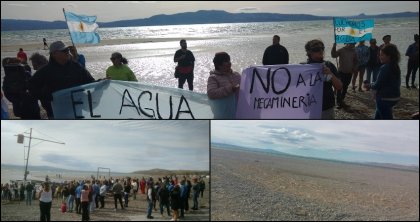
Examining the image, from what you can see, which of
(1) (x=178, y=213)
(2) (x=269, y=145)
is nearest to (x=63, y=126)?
(1) (x=178, y=213)

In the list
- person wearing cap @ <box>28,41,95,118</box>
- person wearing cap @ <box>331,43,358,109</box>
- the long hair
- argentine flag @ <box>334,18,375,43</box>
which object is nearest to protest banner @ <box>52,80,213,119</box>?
person wearing cap @ <box>28,41,95,118</box>

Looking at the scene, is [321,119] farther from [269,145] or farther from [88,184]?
[88,184]

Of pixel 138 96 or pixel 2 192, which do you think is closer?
pixel 2 192

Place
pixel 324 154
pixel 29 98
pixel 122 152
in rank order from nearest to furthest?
1. pixel 324 154
2. pixel 122 152
3. pixel 29 98

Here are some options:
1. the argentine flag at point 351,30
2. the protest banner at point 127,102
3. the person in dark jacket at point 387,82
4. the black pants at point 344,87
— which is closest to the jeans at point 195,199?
the protest banner at point 127,102

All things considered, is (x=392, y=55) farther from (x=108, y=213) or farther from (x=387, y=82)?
(x=108, y=213)

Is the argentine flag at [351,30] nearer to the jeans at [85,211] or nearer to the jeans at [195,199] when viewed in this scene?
the jeans at [195,199]
